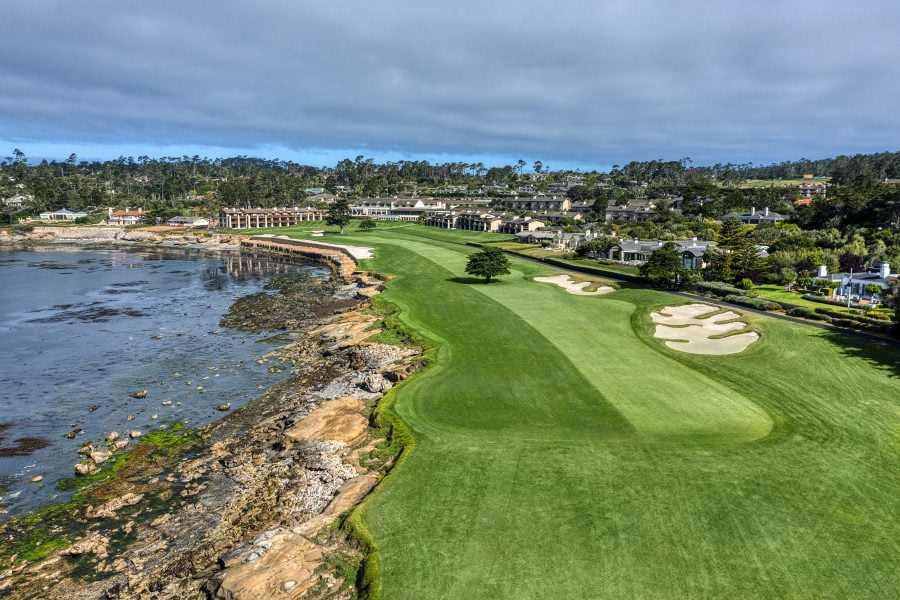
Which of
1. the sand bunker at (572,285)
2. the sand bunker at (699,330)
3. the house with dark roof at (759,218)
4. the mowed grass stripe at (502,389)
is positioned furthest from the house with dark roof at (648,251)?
the mowed grass stripe at (502,389)

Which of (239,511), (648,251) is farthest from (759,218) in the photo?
(239,511)

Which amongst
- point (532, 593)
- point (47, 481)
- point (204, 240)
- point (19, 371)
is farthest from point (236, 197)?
point (532, 593)

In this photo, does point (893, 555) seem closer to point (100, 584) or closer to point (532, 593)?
point (532, 593)

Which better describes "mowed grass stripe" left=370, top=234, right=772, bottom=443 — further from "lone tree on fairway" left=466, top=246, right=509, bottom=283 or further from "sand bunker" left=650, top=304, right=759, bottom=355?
"lone tree on fairway" left=466, top=246, right=509, bottom=283

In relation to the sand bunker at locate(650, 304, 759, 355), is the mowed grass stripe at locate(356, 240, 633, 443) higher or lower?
lower

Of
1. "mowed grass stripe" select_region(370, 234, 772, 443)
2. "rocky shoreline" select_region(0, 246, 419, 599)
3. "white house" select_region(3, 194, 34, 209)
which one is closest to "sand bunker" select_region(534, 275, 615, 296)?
"mowed grass stripe" select_region(370, 234, 772, 443)
